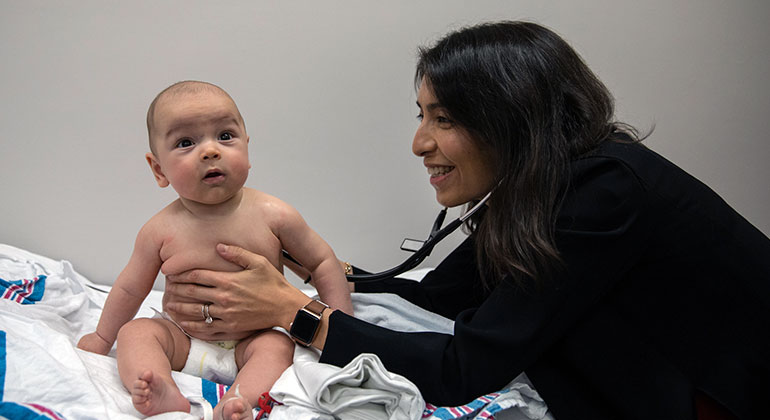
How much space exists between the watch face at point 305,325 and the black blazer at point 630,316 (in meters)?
0.13

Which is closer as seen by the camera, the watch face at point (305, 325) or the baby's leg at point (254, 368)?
the baby's leg at point (254, 368)

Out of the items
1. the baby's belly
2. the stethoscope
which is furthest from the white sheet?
the stethoscope

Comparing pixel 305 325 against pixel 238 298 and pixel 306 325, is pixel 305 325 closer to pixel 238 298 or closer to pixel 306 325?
pixel 306 325

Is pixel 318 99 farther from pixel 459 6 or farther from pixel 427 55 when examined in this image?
pixel 427 55

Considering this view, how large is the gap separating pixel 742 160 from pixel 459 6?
1.38 meters

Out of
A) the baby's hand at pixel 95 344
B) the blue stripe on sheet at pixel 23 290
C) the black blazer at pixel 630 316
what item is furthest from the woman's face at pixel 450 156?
the blue stripe on sheet at pixel 23 290

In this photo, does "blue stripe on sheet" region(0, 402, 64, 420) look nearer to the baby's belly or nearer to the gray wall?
the baby's belly

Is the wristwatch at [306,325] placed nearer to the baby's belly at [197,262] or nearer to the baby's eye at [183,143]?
the baby's belly at [197,262]

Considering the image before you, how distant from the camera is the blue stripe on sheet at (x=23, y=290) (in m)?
1.46

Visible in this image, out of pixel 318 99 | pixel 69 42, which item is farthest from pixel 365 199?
pixel 69 42

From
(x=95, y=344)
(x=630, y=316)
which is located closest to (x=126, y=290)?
(x=95, y=344)

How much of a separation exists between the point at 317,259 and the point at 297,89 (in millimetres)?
940

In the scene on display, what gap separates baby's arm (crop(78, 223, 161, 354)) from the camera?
127 cm

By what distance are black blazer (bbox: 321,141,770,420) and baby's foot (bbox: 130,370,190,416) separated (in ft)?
1.23
